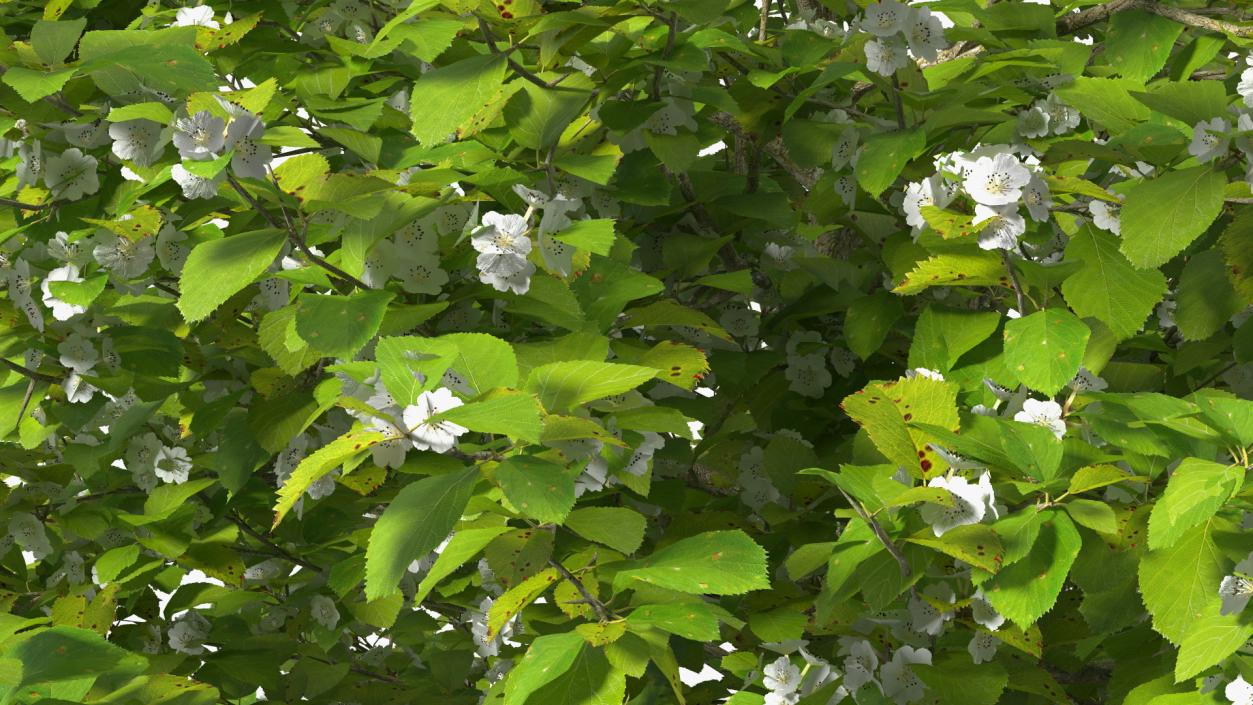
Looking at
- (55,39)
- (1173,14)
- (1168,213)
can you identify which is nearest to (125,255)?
(55,39)

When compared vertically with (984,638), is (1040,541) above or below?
above

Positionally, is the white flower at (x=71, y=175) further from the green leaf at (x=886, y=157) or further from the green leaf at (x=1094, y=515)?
the green leaf at (x=1094, y=515)

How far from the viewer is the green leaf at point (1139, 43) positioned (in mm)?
2100

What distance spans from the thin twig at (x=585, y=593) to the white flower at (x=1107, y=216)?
89 cm

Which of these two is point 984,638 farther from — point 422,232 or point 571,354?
point 422,232

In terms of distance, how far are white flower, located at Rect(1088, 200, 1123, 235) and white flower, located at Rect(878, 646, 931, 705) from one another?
0.70 m

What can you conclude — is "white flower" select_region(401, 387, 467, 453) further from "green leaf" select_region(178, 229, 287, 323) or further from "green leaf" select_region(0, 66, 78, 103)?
"green leaf" select_region(0, 66, 78, 103)

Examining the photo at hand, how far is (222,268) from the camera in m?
1.57

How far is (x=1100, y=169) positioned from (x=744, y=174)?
682mm

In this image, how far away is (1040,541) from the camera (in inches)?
63.4

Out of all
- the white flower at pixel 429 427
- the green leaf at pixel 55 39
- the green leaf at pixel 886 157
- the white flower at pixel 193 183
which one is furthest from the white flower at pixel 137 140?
the green leaf at pixel 886 157

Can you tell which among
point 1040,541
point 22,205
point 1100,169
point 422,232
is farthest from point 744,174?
point 22,205

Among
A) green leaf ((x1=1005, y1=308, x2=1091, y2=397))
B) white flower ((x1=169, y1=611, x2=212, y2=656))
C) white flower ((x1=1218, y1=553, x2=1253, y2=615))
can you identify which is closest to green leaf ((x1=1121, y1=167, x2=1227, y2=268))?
green leaf ((x1=1005, y1=308, x2=1091, y2=397))

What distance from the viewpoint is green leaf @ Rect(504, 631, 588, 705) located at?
1483mm
